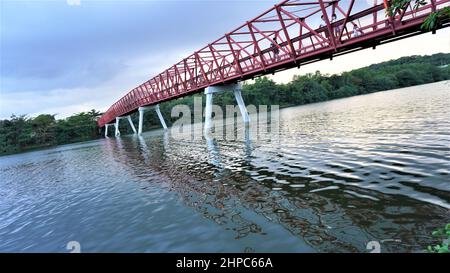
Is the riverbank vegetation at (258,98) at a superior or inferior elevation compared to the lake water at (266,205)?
superior

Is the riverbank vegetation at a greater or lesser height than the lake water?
greater

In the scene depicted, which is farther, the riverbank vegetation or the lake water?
the riverbank vegetation

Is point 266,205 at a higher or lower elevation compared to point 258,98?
lower

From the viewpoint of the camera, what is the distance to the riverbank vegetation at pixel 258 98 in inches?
3787

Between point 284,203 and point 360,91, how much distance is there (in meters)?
147

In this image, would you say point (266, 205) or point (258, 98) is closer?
point (266, 205)

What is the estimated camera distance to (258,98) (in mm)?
127188

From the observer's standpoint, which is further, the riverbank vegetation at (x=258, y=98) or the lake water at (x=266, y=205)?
the riverbank vegetation at (x=258, y=98)

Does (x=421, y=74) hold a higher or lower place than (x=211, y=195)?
higher

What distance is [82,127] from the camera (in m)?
112

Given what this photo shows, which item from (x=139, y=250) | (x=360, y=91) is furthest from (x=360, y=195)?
(x=360, y=91)

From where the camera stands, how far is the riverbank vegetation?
316 feet

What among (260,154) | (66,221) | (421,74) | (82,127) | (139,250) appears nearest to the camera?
(139,250)
